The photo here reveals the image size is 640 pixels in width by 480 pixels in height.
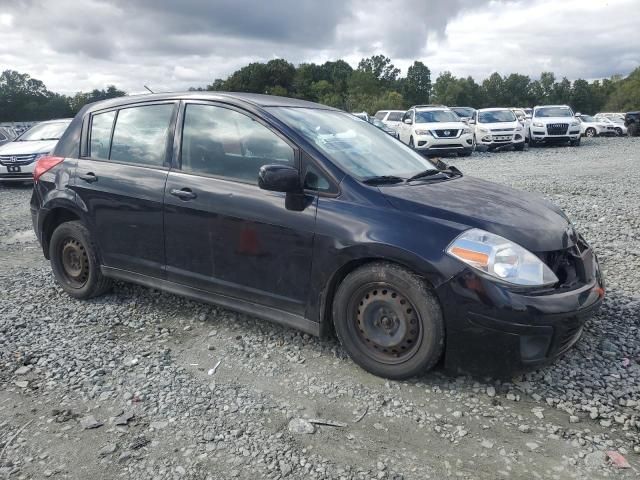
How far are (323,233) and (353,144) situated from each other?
92cm

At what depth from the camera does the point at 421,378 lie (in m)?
3.33

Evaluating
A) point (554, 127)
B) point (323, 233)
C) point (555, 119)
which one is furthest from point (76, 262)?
point (555, 119)

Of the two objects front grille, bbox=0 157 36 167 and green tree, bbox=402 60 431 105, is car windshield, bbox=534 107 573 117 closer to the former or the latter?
front grille, bbox=0 157 36 167

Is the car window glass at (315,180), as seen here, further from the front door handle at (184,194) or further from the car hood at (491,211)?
the front door handle at (184,194)

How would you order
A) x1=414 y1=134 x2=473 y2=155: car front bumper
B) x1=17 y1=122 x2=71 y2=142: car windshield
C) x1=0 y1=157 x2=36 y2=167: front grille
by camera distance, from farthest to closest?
x1=414 y1=134 x2=473 y2=155: car front bumper, x1=17 y1=122 x2=71 y2=142: car windshield, x1=0 y1=157 x2=36 y2=167: front grille

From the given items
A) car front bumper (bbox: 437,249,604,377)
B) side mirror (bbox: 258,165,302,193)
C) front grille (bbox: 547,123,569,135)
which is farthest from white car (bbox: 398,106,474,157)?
car front bumper (bbox: 437,249,604,377)

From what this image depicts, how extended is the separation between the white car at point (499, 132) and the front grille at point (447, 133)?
239cm

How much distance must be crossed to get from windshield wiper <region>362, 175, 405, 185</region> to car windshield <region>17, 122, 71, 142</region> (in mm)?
12878

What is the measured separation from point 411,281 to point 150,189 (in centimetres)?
217

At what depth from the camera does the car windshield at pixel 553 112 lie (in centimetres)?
2245

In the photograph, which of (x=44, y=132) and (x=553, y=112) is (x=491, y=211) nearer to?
(x=44, y=132)

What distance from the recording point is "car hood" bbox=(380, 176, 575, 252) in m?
3.17

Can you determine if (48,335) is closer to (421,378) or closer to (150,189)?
(150,189)

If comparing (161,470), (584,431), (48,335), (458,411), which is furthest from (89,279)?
(584,431)
